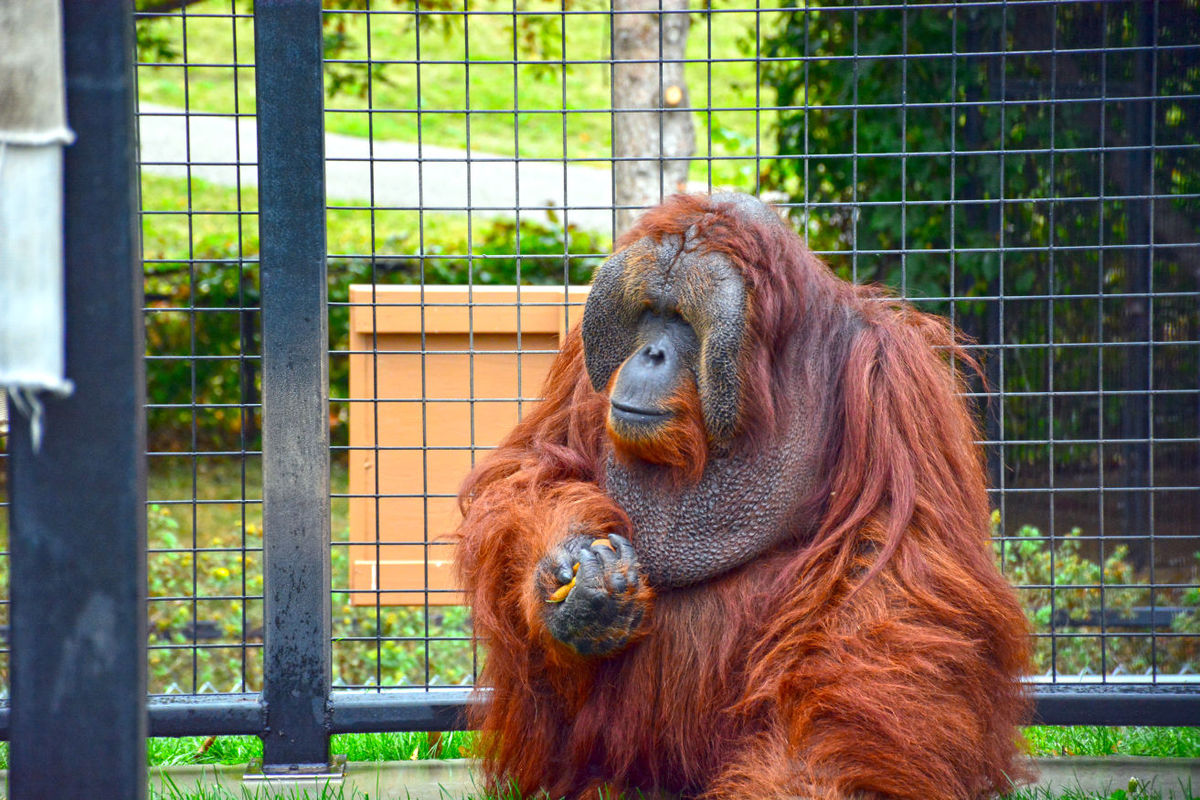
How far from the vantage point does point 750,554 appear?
97.7 inches

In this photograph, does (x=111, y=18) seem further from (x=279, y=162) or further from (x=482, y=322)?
(x=482, y=322)

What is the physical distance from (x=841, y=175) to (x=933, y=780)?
4103mm

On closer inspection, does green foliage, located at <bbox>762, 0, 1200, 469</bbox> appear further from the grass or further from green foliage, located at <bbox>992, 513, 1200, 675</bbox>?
the grass

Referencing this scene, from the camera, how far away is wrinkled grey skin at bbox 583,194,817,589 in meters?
2.38

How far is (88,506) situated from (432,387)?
2428 millimetres

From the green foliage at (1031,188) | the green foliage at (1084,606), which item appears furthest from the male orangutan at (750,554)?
the green foliage at (1031,188)

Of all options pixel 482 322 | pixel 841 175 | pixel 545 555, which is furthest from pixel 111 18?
pixel 841 175

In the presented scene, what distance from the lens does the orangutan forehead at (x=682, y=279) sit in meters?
2.33

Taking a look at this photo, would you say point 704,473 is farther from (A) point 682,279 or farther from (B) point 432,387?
(B) point 432,387

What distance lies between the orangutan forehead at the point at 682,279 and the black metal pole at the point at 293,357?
959mm

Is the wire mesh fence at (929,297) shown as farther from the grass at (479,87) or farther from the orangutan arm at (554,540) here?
the grass at (479,87)

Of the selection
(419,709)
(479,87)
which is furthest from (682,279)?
(479,87)

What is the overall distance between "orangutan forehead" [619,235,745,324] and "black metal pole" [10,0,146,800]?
126 centimetres

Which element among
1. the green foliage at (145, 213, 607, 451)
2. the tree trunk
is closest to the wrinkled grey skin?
the tree trunk
